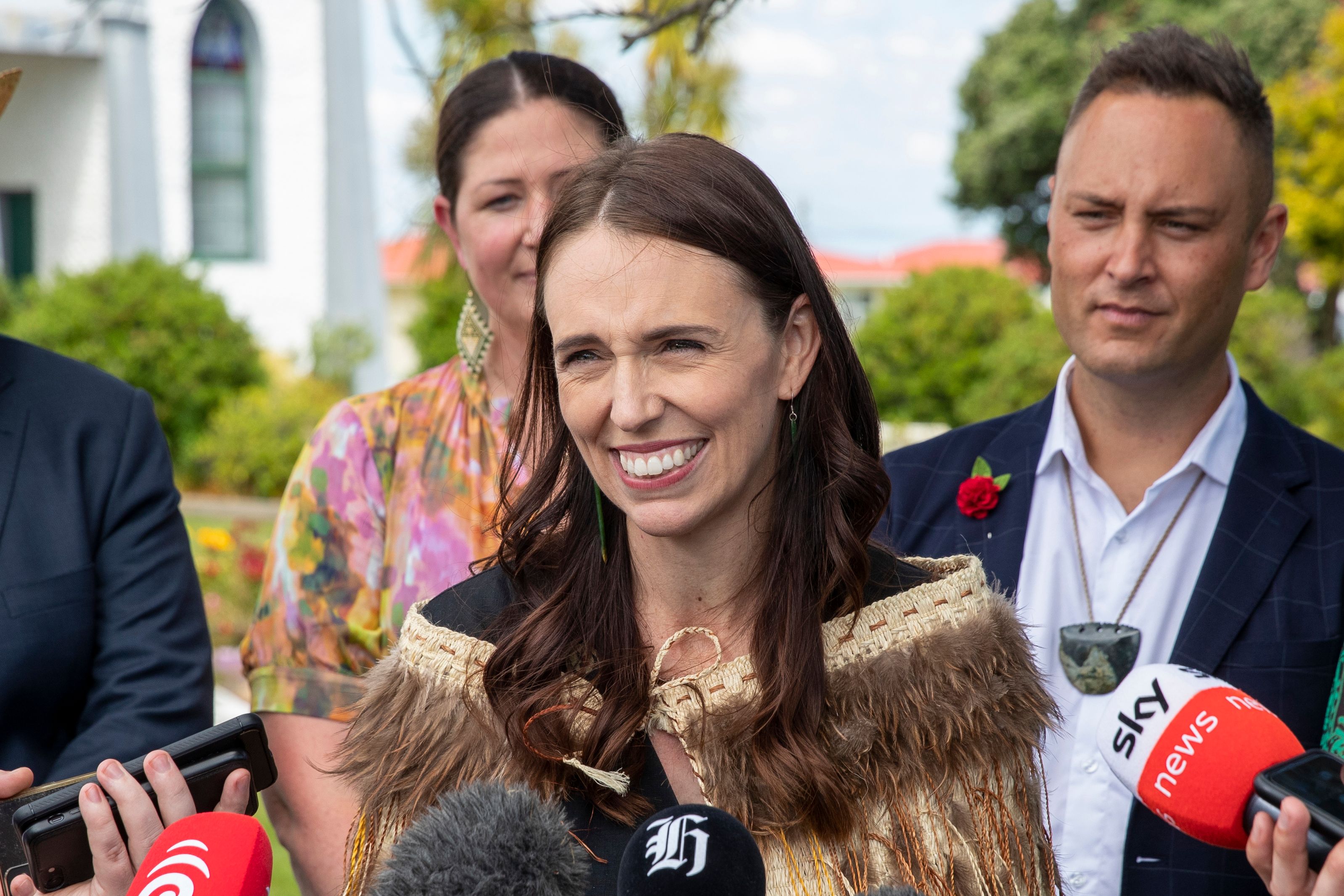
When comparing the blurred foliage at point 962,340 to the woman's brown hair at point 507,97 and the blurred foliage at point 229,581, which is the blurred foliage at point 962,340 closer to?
the blurred foliage at point 229,581

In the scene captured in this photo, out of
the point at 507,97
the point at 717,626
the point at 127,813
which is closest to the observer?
the point at 127,813

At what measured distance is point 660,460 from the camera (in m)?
2.02

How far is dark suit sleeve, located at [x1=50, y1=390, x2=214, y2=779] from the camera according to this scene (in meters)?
2.51

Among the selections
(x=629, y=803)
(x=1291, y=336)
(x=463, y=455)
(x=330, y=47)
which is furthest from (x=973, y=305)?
(x=629, y=803)

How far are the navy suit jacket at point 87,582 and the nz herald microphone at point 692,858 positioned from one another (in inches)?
57.0

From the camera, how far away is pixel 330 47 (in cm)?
1527

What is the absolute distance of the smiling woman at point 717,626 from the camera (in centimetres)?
203

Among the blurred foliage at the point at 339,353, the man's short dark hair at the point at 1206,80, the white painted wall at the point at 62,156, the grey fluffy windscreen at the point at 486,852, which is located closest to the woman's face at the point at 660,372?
the grey fluffy windscreen at the point at 486,852

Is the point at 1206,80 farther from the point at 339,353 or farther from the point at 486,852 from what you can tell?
the point at 339,353

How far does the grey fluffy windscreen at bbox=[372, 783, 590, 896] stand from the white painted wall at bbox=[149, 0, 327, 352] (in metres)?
14.3

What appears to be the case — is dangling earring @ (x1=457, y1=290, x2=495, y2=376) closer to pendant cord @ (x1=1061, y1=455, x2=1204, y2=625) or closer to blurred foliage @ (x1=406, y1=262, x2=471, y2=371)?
pendant cord @ (x1=1061, y1=455, x2=1204, y2=625)

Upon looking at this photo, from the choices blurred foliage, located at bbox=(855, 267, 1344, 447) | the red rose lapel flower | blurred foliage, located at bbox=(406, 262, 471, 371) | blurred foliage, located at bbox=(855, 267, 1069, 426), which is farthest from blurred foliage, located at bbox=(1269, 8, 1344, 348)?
blurred foliage, located at bbox=(406, 262, 471, 371)

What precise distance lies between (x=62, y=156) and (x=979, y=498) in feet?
48.8

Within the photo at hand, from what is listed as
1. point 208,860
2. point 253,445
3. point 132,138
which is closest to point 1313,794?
point 208,860
